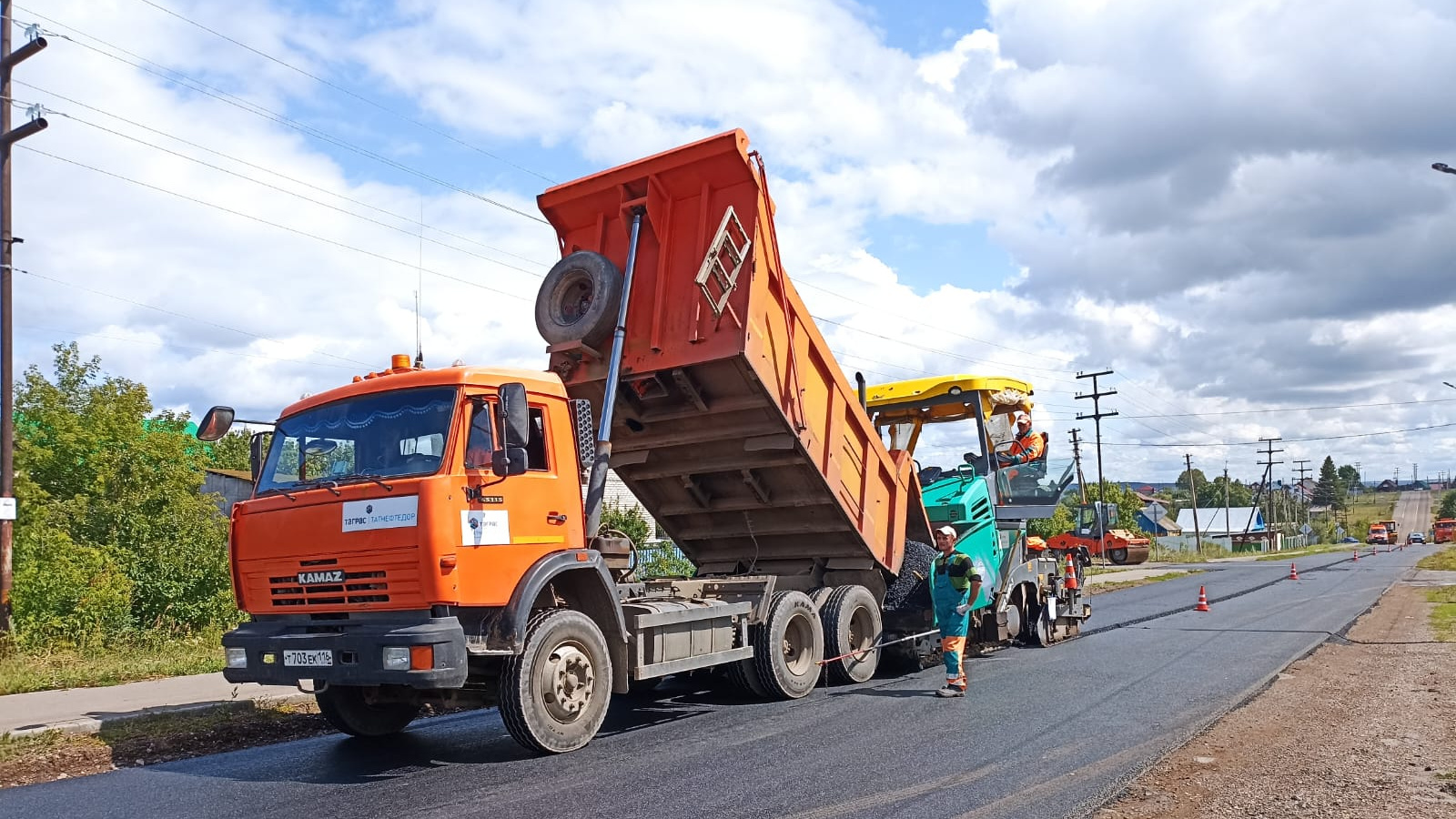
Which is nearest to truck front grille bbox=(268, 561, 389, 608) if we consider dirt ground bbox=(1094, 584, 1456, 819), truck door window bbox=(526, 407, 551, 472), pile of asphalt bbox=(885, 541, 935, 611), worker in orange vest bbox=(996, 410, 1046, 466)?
truck door window bbox=(526, 407, 551, 472)

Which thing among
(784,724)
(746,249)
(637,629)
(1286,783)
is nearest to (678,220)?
(746,249)

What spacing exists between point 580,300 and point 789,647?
12.3 ft

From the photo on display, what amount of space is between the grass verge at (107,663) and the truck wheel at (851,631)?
680 centimetres

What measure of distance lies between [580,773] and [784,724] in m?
2.19

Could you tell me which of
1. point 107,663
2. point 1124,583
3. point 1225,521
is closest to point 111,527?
point 107,663

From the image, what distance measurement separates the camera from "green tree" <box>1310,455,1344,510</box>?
149250mm

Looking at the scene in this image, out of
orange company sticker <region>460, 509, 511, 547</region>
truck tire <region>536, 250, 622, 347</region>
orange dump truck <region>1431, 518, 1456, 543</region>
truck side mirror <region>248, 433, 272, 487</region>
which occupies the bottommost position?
orange dump truck <region>1431, 518, 1456, 543</region>

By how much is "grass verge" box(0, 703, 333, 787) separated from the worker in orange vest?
26.9 ft

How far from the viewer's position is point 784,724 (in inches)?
328

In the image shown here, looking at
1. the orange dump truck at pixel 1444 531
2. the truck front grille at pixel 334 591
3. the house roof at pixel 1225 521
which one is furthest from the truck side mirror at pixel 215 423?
the orange dump truck at pixel 1444 531

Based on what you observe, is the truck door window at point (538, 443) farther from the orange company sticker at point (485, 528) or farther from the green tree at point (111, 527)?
the green tree at point (111, 527)

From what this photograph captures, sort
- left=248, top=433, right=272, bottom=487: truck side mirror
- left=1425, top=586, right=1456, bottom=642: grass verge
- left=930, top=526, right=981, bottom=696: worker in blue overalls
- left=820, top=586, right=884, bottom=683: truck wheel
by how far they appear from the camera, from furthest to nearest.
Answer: left=1425, top=586, right=1456, bottom=642: grass verge
left=820, top=586, right=884, bottom=683: truck wheel
left=930, top=526, right=981, bottom=696: worker in blue overalls
left=248, top=433, right=272, bottom=487: truck side mirror

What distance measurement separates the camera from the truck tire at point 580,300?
8805mm

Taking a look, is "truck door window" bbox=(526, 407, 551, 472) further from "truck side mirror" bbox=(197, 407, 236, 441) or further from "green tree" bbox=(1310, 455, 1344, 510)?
"green tree" bbox=(1310, 455, 1344, 510)
